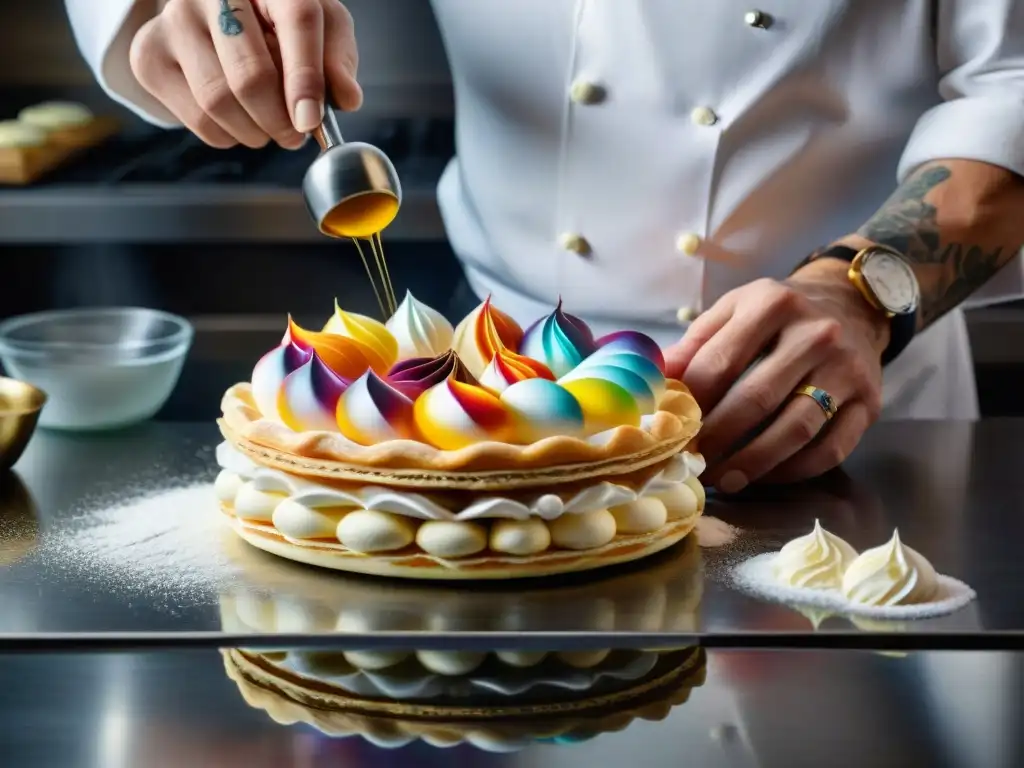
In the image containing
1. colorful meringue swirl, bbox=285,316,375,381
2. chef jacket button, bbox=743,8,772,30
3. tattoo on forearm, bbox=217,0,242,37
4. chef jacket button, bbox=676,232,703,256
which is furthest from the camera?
chef jacket button, bbox=676,232,703,256

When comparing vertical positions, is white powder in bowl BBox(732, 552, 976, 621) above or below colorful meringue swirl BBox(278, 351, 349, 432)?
below

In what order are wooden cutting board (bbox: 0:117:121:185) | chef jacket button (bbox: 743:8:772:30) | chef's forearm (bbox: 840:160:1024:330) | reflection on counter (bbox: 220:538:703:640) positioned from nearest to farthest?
reflection on counter (bbox: 220:538:703:640) < chef's forearm (bbox: 840:160:1024:330) < chef jacket button (bbox: 743:8:772:30) < wooden cutting board (bbox: 0:117:121:185)

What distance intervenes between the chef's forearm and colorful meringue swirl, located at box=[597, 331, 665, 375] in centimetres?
42

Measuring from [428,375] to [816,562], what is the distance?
368 millimetres

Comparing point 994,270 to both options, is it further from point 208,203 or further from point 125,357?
point 208,203

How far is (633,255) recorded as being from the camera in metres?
1.87

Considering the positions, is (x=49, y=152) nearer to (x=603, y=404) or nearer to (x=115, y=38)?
(x=115, y=38)

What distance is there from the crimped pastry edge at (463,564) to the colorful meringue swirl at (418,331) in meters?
0.25

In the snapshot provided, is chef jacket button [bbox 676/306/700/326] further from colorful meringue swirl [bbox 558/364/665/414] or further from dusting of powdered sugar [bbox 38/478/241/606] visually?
dusting of powdered sugar [bbox 38/478/241/606]

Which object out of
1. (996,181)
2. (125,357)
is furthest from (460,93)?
(996,181)

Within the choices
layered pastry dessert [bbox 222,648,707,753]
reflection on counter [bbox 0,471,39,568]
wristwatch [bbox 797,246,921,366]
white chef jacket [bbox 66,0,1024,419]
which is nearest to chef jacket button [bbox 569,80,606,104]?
white chef jacket [bbox 66,0,1024,419]

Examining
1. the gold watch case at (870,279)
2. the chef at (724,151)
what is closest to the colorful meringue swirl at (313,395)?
the chef at (724,151)

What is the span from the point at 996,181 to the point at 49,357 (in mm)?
1152

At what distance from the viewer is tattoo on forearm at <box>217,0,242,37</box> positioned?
4.54 feet
